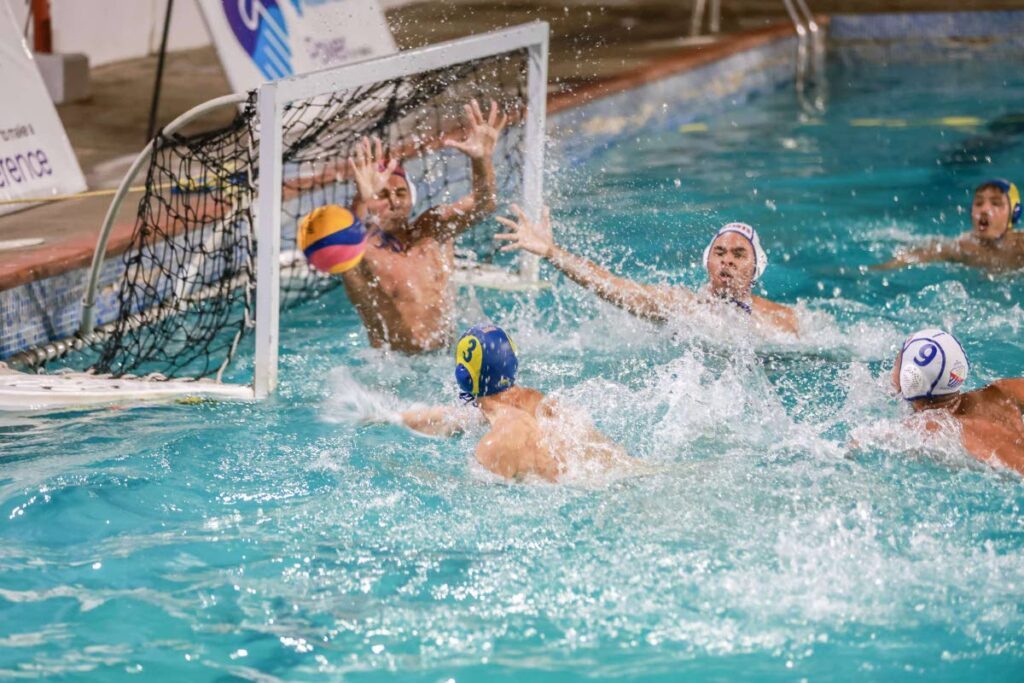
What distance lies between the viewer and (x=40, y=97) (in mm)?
7176

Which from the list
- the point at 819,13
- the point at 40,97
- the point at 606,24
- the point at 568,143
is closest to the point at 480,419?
the point at 40,97

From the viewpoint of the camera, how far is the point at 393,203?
5.73 metres

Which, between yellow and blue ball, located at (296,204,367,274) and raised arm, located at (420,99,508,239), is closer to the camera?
yellow and blue ball, located at (296,204,367,274)

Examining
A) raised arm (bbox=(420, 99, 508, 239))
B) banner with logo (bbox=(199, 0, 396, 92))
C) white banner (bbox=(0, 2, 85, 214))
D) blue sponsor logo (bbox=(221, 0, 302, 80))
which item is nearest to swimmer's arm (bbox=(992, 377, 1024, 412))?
raised arm (bbox=(420, 99, 508, 239))

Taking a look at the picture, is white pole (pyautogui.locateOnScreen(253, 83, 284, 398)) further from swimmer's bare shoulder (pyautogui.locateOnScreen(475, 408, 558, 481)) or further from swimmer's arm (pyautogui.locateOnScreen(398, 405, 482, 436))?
swimmer's bare shoulder (pyautogui.locateOnScreen(475, 408, 558, 481))

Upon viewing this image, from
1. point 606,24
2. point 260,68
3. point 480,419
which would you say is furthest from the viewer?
point 606,24

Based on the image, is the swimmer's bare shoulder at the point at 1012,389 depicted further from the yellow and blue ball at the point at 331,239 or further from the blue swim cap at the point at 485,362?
the yellow and blue ball at the point at 331,239

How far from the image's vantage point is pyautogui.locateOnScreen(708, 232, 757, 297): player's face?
5758 mm

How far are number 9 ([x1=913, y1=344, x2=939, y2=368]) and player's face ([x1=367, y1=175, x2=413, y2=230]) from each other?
241cm

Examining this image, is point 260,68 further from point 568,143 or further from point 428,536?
point 428,536

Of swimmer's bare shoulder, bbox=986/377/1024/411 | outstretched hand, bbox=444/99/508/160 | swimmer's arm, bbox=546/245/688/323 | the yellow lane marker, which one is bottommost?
swimmer's bare shoulder, bbox=986/377/1024/411

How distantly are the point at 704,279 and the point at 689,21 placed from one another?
8.33m

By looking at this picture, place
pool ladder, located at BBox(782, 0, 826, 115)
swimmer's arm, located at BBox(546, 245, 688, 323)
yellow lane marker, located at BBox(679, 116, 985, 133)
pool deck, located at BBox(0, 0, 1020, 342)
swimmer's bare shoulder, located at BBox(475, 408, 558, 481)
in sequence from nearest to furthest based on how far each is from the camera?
swimmer's bare shoulder, located at BBox(475, 408, 558, 481) < swimmer's arm, located at BBox(546, 245, 688, 323) < pool deck, located at BBox(0, 0, 1020, 342) < yellow lane marker, located at BBox(679, 116, 985, 133) < pool ladder, located at BBox(782, 0, 826, 115)

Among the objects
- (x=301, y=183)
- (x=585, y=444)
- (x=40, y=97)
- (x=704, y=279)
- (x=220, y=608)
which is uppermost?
(x=40, y=97)
